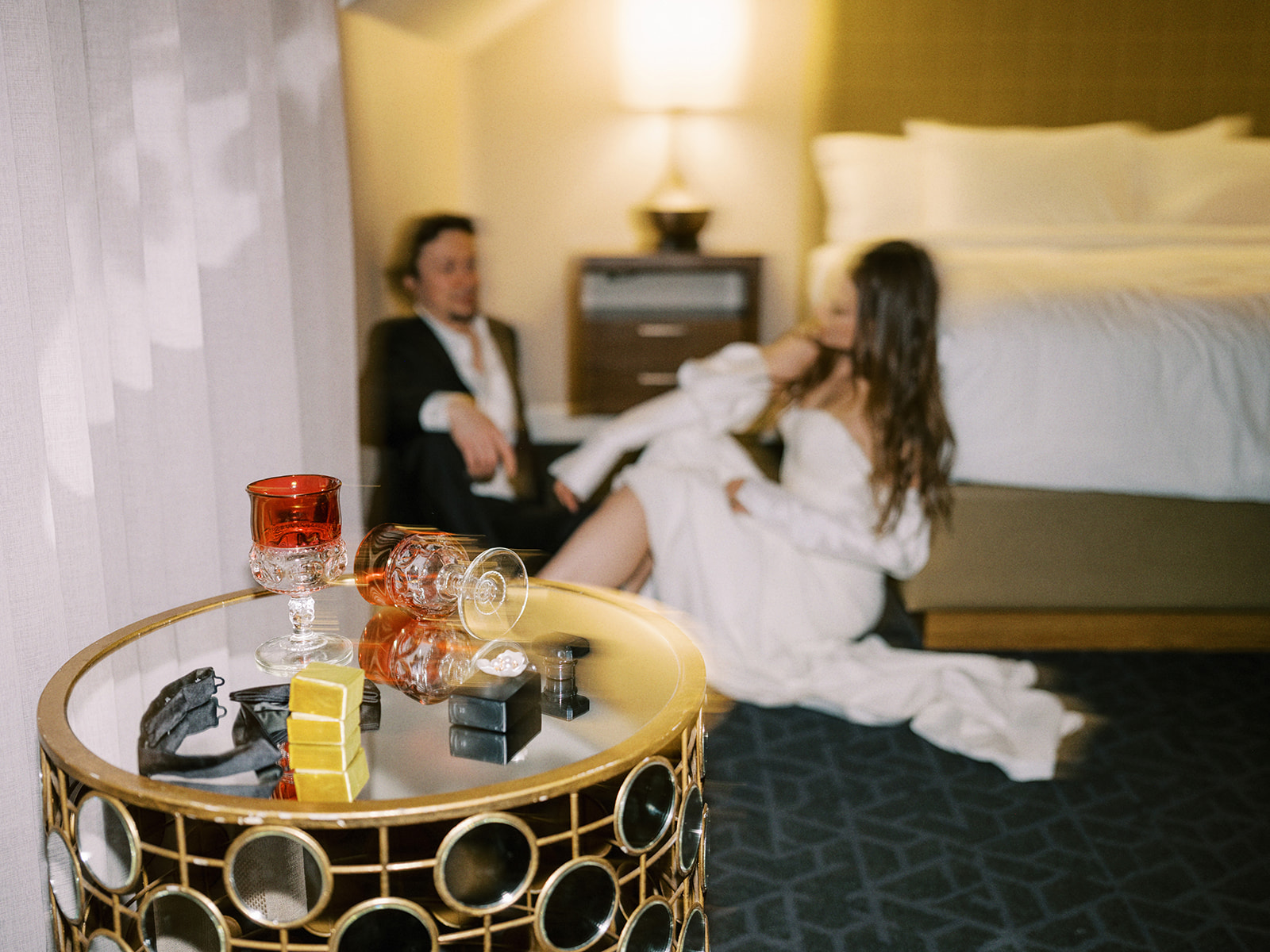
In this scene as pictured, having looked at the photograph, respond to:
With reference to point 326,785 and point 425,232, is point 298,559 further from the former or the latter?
point 425,232

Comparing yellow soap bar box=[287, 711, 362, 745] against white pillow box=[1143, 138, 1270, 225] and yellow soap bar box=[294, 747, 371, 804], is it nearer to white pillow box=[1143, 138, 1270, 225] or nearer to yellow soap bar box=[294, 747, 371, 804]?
yellow soap bar box=[294, 747, 371, 804]

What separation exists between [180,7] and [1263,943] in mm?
1819

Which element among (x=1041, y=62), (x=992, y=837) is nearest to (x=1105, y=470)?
(x=992, y=837)

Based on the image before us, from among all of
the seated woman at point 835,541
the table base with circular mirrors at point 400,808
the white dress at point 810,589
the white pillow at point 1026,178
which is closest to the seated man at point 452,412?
the seated woman at point 835,541

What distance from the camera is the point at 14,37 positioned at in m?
0.92

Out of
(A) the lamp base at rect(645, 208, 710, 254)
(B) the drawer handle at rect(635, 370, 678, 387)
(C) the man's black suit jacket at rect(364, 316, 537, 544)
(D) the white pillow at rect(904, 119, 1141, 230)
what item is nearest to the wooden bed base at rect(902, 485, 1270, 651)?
(C) the man's black suit jacket at rect(364, 316, 537, 544)

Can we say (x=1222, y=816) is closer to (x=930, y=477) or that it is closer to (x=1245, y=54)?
(x=930, y=477)

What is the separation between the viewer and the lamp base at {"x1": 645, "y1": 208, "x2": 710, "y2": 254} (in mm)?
3963

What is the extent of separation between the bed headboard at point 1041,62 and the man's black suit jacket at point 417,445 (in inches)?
94.4

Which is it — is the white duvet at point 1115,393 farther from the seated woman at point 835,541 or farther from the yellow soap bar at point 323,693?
the yellow soap bar at point 323,693

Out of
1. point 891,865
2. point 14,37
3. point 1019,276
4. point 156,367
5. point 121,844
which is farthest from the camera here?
point 1019,276

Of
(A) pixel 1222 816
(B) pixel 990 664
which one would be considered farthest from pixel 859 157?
(A) pixel 1222 816

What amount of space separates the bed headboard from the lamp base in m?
0.64

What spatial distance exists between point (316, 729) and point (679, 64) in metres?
3.87
